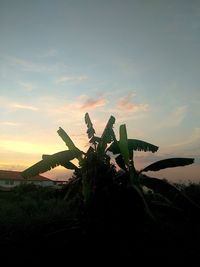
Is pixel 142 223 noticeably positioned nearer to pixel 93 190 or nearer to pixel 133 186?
pixel 133 186

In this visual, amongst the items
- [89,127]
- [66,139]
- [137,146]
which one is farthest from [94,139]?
[137,146]

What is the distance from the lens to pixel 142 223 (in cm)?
1273

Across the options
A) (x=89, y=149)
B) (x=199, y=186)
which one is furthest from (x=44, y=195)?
(x=89, y=149)

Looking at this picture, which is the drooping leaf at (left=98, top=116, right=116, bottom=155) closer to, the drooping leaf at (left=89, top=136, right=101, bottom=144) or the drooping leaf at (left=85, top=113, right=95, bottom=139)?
the drooping leaf at (left=89, top=136, right=101, bottom=144)

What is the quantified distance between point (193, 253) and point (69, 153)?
672 centimetres

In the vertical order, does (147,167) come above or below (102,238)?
above

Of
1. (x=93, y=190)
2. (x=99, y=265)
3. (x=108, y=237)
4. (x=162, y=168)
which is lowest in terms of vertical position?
(x=99, y=265)

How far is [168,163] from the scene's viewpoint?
1372 centimetres

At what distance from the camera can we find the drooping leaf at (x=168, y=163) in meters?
13.7

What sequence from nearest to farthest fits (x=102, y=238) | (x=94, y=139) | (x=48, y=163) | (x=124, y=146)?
(x=102, y=238)
(x=48, y=163)
(x=124, y=146)
(x=94, y=139)

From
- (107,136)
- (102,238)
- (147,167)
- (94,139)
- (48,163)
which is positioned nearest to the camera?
(102,238)

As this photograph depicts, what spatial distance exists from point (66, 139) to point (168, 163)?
4.66 metres

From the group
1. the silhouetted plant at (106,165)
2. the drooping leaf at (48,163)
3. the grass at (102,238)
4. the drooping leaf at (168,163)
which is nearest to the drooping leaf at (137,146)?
the silhouetted plant at (106,165)

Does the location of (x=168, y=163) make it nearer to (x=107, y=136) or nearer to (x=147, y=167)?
(x=147, y=167)
